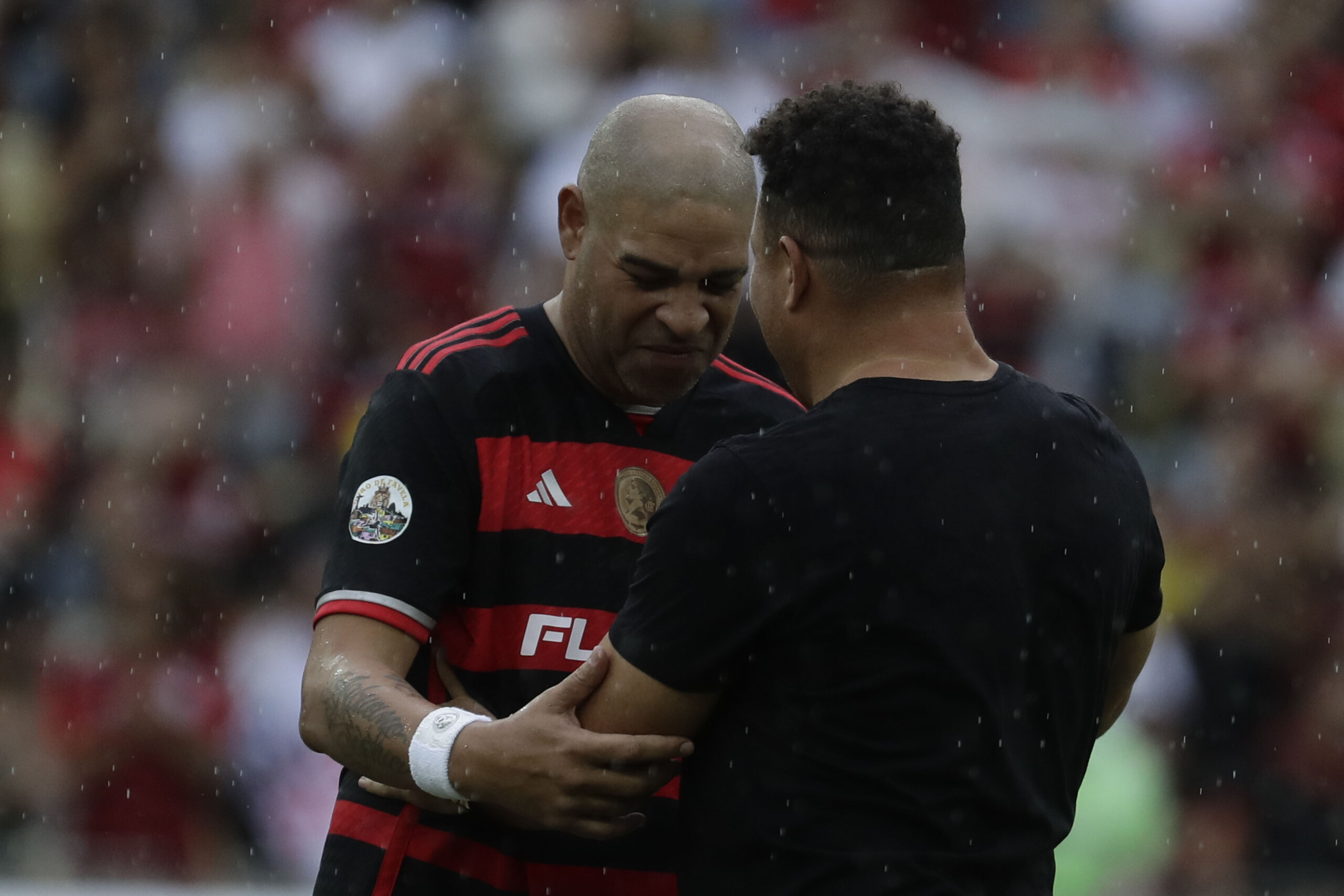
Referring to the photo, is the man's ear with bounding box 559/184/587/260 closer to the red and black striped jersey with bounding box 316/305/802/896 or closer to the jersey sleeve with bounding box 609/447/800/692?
the red and black striped jersey with bounding box 316/305/802/896

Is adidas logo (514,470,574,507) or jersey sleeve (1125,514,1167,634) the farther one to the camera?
adidas logo (514,470,574,507)

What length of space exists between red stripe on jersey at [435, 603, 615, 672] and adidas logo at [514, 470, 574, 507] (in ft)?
0.59

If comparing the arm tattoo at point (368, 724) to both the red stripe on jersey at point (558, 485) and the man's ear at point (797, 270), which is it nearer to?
the red stripe on jersey at point (558, 485)

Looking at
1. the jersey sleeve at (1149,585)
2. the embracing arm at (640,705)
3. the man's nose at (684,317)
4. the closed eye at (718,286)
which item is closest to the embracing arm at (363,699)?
the embracing arm at (640,705)

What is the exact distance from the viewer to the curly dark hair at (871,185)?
7.46 ft

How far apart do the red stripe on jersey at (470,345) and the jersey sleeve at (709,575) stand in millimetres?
785

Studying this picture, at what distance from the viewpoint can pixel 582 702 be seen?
7.59 ft

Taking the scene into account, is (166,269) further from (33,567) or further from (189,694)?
(189,694)

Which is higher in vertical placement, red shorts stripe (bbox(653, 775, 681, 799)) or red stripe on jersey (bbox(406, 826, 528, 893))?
red shorts stripe (bbox(653, 775, 681, 799))

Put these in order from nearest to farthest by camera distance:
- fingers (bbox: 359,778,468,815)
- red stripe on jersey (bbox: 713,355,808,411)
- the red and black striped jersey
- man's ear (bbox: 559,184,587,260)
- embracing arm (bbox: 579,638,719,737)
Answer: embracing arm (bbox: 579,638,719,737)
fingers (bbox: 359,778,468,815)
the red and black striped jersey
man's ear (bbox: 559,184,587,260)
red stripe on jersey (bbox: 713,355,808,411)

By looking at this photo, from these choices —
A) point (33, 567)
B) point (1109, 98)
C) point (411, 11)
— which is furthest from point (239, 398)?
point (1109, 98)

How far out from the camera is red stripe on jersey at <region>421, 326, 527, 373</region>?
9.34 feet

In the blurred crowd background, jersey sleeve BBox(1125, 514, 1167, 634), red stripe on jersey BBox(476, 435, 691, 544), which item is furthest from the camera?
the blurred crowd background

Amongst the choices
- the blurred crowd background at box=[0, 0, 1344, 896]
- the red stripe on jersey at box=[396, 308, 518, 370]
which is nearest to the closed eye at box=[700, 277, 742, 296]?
the red stripe on jersey at box=[396, 308, 518, 370]
